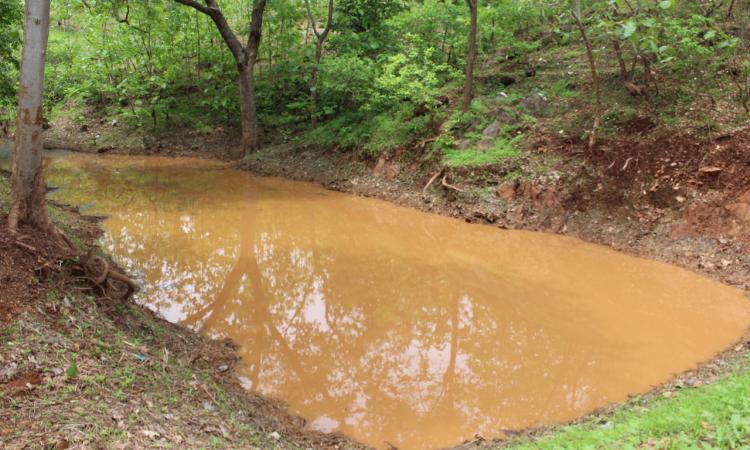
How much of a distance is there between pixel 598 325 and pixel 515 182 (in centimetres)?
536

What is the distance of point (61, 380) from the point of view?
13.9 ft

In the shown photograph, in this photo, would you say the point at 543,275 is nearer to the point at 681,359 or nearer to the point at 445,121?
the point at 681,359

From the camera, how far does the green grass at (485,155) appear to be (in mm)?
12922

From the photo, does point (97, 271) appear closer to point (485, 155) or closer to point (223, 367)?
point (223, 367)

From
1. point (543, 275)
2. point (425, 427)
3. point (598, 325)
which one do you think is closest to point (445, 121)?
point (543, 275)

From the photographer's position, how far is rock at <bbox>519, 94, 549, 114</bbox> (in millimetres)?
13815

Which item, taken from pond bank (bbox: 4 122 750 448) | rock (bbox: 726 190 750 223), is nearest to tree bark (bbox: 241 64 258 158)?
pond bank (bbox: 4 122 750 448)

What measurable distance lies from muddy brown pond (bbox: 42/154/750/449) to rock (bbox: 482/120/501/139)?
107 inches

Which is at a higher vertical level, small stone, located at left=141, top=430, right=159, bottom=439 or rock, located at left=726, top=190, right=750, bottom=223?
rock, located at left=726, top=190, right=750, bottom=223

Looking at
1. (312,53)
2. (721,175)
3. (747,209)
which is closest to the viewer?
(747,209)

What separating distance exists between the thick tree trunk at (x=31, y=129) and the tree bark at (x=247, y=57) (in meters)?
11.6

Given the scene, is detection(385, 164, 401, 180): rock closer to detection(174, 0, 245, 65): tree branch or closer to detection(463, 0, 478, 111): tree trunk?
detection(463, 0, 478, 111): tree trunk

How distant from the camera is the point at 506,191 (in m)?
12.4

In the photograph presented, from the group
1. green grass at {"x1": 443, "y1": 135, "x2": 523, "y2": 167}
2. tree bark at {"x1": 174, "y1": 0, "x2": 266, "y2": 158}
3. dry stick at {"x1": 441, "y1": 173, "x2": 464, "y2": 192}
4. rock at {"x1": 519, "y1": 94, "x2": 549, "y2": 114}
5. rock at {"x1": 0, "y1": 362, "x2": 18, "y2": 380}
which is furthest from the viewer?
tree bark at {"x1": 174, "y1": 0, "x2": 266, "y2": 158}
